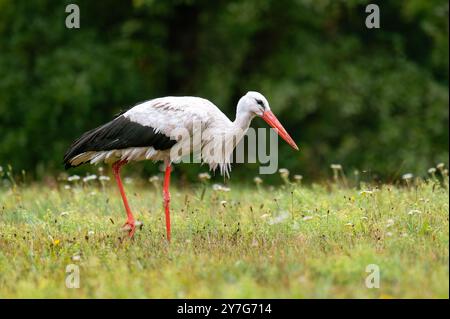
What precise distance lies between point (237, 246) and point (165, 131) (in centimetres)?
170

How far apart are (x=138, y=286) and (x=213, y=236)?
5.24 feet

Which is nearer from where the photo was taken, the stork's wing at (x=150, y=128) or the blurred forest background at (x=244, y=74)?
the stork's wing at (x=150, y=128)

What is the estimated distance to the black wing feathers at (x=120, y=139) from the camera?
25.0 feet

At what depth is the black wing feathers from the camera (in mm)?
7613

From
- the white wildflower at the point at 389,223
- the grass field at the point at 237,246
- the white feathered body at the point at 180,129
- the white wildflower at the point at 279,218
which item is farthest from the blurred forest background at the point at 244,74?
the white wildflower at the point at 389,223

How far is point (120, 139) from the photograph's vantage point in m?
7.64

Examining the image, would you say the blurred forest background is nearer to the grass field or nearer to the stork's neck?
the grass field

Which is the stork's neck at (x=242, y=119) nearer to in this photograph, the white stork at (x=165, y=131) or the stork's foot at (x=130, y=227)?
the white stork at (x=165, y=131)

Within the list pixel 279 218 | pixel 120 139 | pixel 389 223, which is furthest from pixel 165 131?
pixel 389 223

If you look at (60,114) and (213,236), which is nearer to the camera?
(213,236)

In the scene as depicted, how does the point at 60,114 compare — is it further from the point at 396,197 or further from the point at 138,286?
the point at 138,286

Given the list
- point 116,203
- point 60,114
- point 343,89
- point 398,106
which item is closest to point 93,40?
point 60,114

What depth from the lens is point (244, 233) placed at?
6.86 m

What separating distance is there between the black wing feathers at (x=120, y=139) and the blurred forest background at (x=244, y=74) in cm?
726
